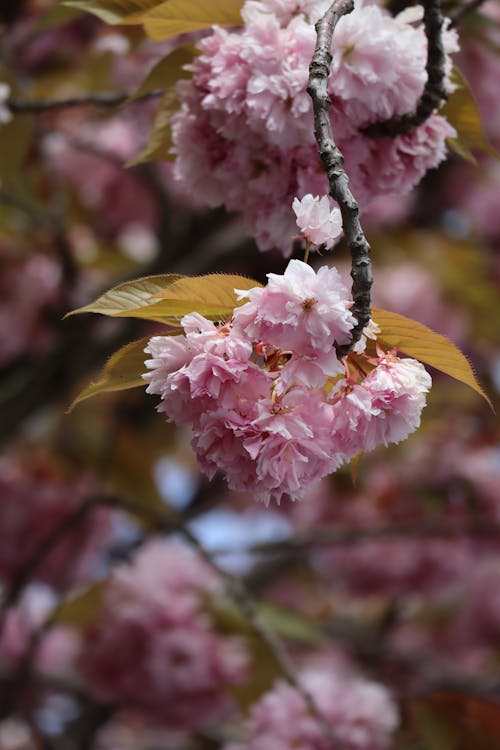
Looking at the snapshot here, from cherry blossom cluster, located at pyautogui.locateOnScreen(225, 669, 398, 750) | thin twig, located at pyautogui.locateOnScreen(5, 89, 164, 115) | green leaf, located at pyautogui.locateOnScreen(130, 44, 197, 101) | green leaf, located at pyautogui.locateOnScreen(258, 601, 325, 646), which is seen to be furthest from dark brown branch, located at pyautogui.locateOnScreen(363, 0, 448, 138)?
green leaf, located at pyautogui.locateOnScreen(258, 601, 325, 646)

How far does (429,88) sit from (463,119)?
134mm

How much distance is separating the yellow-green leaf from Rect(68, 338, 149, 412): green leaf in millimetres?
39

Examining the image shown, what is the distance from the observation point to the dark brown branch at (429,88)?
902mm

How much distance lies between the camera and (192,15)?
0.99m

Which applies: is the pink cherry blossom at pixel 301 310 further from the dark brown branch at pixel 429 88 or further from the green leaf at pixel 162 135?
the green leaf at pixel 162 135

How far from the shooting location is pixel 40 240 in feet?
8.43

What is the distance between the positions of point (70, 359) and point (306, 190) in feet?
4.53

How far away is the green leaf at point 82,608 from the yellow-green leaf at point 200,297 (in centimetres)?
119

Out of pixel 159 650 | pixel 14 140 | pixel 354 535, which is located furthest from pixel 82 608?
pixel 14 140

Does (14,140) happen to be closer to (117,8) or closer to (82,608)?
(117,8)

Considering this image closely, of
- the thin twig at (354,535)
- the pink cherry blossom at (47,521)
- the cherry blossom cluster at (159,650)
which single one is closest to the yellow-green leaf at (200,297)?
the thin twig at (354,535)

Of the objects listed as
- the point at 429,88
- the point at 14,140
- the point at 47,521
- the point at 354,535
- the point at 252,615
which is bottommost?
the point at 47,521

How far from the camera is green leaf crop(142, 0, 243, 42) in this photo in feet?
3.22

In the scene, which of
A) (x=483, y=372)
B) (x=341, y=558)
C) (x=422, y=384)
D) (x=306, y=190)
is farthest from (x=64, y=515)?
(x=422, y=384)
